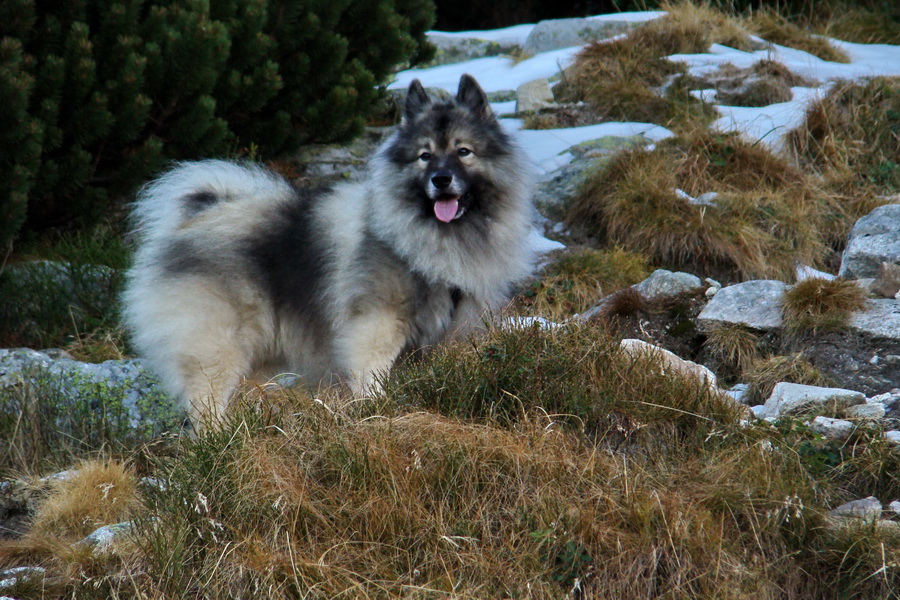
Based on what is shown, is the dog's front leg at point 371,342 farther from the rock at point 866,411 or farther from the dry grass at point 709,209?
the dry grass at point 709,209

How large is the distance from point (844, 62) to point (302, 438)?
307 inches

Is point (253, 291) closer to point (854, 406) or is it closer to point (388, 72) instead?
point (854, 406)

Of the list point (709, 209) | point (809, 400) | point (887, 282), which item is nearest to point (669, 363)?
point (809, 400)

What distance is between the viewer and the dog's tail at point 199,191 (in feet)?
16.1

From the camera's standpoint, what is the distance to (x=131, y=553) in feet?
10.4

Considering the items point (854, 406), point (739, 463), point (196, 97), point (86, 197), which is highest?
point (196, 97)

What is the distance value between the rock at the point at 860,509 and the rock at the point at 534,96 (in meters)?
5.84

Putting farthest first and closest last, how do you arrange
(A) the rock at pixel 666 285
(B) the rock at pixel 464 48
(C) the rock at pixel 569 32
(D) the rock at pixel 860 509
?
(B) the rock at pixel 464 48
(C) the rock at pixel 569 32
(A) the rock at pixel 666 285
(D) the rock at pixel 860 509

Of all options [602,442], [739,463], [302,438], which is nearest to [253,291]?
[302,438]

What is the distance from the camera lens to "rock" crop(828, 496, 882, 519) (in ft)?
10.1

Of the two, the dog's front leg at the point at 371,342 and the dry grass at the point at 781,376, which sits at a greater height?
the dog's front leg at the point at 371,342

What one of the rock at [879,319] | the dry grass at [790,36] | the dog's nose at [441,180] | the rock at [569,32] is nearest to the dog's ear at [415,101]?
the dog's nose at [441,180]

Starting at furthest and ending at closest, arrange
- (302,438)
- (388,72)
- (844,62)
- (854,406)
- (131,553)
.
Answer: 1. (844,62)
2. (388,72)
3. (854,406)
4. (302,438)
5. (131,553)

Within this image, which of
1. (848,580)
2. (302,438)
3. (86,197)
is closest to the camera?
(848,580)
